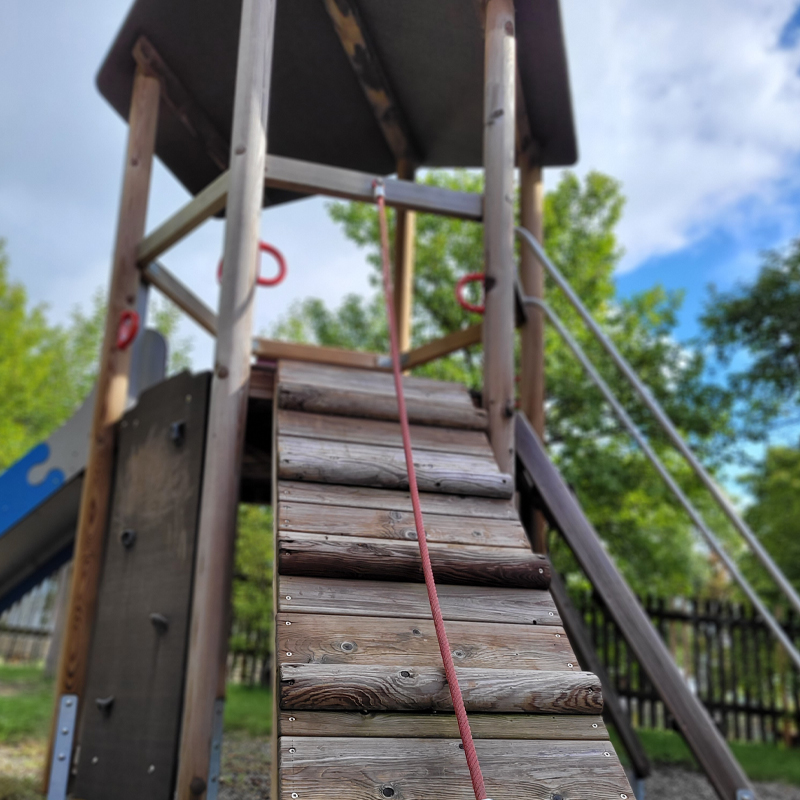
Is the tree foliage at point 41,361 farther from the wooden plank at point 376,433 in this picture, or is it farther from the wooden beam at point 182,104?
the wooden plank at point 376,433

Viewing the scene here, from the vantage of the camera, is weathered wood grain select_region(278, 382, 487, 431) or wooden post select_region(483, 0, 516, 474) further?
wooden post select_region(483, 0, 516, 474)

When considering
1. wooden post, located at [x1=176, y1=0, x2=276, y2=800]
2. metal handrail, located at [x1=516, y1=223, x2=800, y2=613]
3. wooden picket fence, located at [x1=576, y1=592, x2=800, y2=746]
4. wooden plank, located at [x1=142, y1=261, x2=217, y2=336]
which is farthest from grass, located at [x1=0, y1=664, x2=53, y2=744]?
wooden picket fence, located at [x1=576, y1=592, x2=800, y2=746]

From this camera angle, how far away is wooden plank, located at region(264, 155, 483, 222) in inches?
115

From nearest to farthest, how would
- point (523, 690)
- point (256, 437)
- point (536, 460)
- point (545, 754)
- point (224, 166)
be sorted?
point (545, 754)
point (523, 690)
point (536, 460)
point (256, 437)
point (224, 166)

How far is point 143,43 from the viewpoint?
3.83m

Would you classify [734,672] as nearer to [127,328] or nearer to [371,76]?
[371,76]

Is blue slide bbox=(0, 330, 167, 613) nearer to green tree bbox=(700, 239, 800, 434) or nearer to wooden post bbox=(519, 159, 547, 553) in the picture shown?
wooden post bbox=(519, 159, 547, 553)

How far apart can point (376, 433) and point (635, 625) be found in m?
1.22

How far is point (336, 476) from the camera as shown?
93.7 inches

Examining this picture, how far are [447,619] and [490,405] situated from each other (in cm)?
111

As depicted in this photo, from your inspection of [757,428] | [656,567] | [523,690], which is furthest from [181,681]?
[757,428]

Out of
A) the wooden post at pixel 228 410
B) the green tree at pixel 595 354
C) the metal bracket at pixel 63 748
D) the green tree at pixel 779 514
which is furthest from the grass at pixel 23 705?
the green tree at pixel 779 514

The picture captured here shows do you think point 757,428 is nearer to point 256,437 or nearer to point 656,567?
point 656,567

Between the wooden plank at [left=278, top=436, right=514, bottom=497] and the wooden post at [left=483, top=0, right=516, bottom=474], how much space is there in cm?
34
